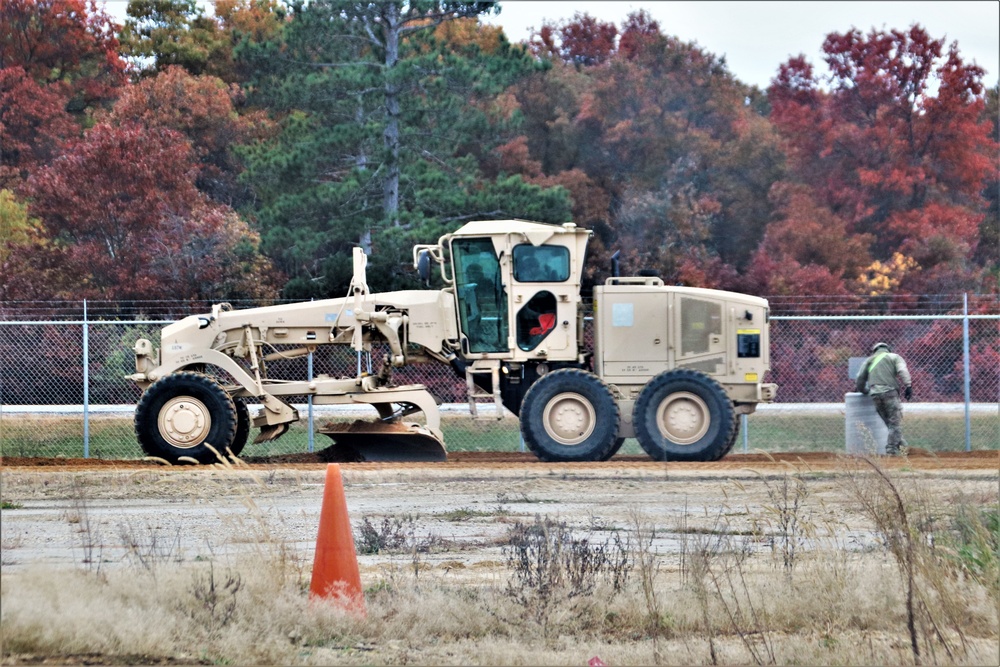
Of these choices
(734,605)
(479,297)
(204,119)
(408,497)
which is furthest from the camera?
(204,119)

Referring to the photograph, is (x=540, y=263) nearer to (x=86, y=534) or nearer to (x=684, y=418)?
(x=684, y=418)

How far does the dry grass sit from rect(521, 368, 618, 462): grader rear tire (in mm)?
6984

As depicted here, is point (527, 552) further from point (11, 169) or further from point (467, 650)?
point (11, 169)

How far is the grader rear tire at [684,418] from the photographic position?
15805 mm

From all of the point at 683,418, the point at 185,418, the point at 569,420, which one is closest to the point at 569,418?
the point at 569,420

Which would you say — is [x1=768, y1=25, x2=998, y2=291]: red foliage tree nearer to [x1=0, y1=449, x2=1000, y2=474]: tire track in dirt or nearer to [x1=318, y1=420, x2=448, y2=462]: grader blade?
[x1=0, y1=449, x2=1000, y2=474]: tire track in dirt

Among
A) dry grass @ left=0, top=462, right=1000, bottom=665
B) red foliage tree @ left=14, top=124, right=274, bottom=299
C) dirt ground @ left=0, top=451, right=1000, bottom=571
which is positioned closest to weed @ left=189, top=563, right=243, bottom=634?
dry grass @ left=0, top=462, right=1000, bottom=665

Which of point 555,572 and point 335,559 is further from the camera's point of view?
point 555,572

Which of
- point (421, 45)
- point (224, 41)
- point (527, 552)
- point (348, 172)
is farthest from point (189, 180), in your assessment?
point (527, 552)

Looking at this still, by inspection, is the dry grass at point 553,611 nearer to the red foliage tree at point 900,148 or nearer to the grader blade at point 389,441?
the grader blade at point 389,441

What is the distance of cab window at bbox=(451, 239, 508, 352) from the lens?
1614 centimetres

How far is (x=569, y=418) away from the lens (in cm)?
1598

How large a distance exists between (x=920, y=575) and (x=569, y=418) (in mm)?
8158

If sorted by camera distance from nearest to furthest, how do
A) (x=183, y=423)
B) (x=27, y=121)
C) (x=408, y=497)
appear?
(x=408, y=497) → (x=183, y=423) → (x=27, y=121)
